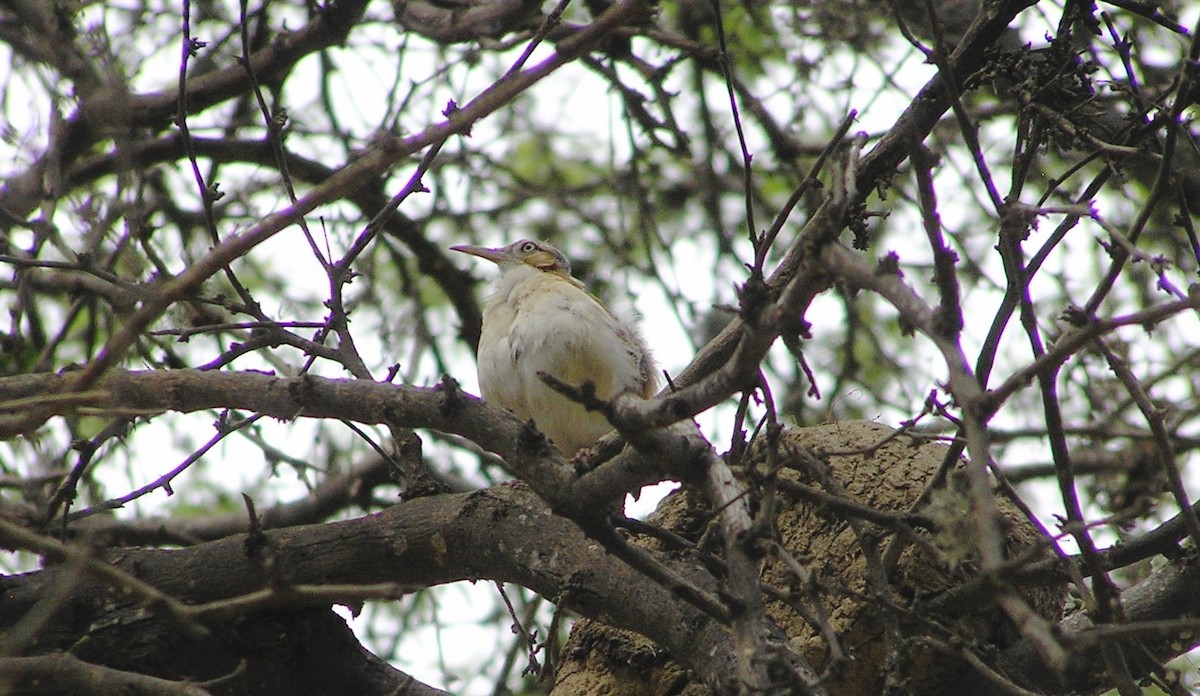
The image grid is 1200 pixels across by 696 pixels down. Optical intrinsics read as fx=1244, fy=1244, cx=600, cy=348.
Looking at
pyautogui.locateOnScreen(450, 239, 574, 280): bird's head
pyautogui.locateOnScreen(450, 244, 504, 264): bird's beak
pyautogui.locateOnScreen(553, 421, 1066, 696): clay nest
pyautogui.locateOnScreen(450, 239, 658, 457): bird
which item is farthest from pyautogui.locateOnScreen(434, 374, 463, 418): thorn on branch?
pyautogui.locateOnScreen(450, 244, 504, 264): bird's beak

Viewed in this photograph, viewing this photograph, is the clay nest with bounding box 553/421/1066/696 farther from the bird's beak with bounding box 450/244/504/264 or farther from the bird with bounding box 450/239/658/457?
the bird's beak with bounding box 450/244/504/264

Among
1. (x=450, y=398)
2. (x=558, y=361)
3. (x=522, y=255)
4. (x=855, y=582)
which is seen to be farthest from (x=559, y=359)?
(x=450, y=398)

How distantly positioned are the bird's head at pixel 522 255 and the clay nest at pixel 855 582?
88.6 inches

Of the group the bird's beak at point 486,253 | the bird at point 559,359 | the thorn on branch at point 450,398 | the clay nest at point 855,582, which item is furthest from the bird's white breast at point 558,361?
the thorn on branch at point 450,398

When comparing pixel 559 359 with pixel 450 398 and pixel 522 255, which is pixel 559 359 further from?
pixel 450 398

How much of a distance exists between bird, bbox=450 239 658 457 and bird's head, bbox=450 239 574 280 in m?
1.08

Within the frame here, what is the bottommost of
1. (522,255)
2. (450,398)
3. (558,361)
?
(450,398)

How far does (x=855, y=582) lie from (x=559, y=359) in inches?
65.6

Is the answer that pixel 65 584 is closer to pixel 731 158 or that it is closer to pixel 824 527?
pixel 824 527

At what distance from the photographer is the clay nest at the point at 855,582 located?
3.46m

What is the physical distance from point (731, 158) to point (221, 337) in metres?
3.47

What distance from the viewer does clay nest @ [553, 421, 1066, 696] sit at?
3.46m

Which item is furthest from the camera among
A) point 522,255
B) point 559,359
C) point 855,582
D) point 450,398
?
point 522,255

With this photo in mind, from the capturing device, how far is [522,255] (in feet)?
23.3
